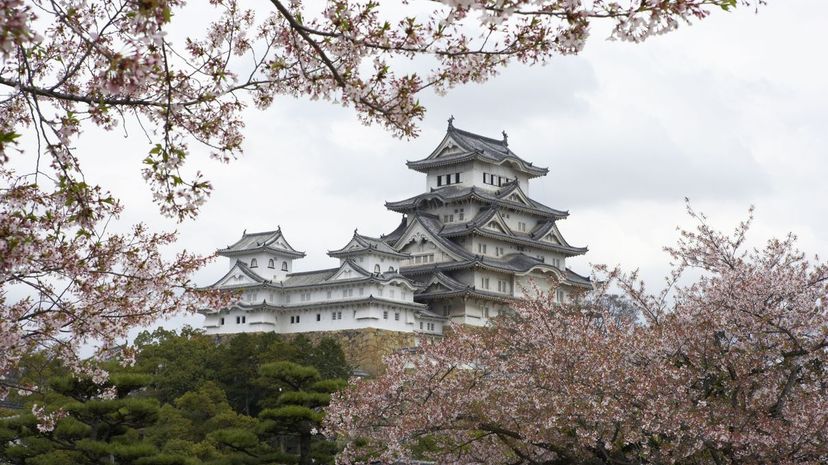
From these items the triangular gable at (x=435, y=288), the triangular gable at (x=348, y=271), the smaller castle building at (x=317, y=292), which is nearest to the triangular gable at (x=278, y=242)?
the smaller castle building at (x=317, y=292)

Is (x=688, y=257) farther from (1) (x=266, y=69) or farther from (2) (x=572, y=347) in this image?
(1) (x=266, y=69)

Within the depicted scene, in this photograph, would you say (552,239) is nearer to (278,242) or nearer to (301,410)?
(278,242)

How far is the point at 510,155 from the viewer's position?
58.9 m

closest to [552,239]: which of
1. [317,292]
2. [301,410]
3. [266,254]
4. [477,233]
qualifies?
[477,233]

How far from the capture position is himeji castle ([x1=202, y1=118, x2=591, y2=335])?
49.6m

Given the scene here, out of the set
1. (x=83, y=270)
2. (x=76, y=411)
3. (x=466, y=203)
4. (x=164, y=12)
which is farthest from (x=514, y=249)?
(x=164, y=12)

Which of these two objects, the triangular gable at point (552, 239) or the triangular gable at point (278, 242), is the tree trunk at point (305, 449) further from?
the triangular gable at point (552, 239)

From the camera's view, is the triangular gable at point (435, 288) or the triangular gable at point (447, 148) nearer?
the triangular gable at point (435, 288)

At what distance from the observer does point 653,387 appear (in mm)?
13578

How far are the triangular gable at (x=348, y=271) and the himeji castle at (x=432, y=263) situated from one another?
0.20 feet

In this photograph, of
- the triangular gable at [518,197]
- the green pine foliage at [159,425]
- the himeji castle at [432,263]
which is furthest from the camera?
the triangular gable at [518,197]

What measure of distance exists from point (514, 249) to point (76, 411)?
35.9m

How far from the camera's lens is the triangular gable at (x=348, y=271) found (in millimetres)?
48656

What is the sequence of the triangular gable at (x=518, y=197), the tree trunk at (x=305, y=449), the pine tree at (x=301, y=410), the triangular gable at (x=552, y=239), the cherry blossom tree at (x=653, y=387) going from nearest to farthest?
the cherry blossom tree at (x=653, y=387)
the pine tree at (x=301, y=410)
the tree trunk at (x=305, y=449)
the triangular gable at (x=518, y=197)
the triangular gable at (x=552, y=239)
